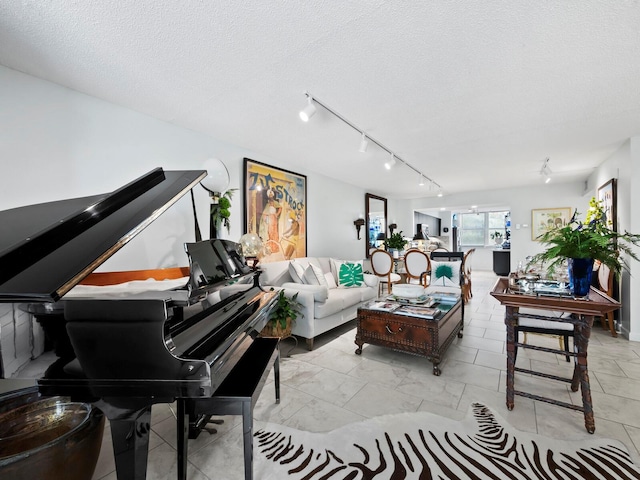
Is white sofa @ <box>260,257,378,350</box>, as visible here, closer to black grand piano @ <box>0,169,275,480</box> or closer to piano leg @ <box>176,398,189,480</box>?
piano leg @ <box>176,398,189,480</box>

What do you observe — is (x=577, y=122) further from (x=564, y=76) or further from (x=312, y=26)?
(x=312, y=26)

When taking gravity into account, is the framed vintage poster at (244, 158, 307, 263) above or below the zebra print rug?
above

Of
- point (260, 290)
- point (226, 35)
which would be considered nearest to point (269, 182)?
point (260, 290)

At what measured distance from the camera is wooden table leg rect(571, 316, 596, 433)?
1733 millimetres

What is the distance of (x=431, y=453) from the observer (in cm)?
160

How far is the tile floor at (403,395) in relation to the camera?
1.67m

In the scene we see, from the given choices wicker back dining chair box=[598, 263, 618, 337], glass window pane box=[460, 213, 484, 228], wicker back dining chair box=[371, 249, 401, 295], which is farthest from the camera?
glass window pane box=[460, 213, 484, 228]

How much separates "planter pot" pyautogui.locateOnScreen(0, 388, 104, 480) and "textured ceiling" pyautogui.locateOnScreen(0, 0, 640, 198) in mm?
1932

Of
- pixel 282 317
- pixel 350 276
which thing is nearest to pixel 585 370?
pixel 282 317

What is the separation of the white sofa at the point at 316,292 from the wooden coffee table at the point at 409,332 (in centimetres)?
51

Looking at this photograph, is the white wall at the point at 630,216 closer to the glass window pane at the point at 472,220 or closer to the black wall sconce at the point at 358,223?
the black wall sconce at the point at 358,223

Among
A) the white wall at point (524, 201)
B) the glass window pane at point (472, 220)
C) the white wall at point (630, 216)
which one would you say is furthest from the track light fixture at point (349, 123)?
the glass window pane at point (472, 220)

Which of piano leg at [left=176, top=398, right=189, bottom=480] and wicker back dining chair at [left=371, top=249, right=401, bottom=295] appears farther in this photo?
wicker back dining chair at [left=371, top=249, right=401, bottom=295]

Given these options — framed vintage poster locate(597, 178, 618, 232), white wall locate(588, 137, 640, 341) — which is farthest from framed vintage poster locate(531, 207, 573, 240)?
white wall locate(588, 137, 640, 341)
